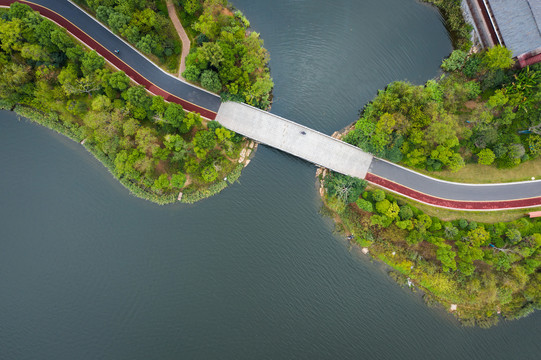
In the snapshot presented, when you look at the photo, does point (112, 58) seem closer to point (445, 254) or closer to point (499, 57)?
point (499, 57)

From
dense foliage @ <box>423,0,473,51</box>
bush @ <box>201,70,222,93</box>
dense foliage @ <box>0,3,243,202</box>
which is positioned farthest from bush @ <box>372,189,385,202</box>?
bush @ <box>201,70,222,93</box>

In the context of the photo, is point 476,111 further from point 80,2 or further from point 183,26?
point 80,2

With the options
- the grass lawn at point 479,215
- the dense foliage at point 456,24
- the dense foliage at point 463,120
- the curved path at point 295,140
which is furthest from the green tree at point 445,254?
the dense foliage at point 456,24

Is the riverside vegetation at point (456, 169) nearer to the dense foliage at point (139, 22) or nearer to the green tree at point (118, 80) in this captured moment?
the dense foliage at point (139, 22)

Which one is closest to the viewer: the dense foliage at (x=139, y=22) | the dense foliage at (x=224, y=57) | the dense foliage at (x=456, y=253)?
the dense foliage at (x=456, y=253)

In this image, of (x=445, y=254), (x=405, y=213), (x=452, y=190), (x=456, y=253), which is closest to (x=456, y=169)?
(x=452, y=190)
